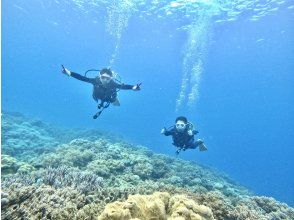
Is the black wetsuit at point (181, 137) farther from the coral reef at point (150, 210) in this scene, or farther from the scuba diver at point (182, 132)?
the coral reef at point (150, 210)

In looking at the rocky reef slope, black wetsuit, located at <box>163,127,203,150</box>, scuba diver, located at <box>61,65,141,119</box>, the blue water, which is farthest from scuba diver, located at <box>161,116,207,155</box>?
the blue water

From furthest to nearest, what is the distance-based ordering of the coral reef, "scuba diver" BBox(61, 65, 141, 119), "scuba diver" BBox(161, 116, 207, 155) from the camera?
"scuba diver" BBox(161, 116, 207, 155) → "scuba diver" BBox(61, 65, 141, 119) → the coral reef

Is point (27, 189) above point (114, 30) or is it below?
below

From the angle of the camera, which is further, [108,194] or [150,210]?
[108,194]

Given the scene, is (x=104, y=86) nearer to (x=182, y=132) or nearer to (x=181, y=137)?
(x=182, y=132)

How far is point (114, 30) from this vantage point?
64062mm

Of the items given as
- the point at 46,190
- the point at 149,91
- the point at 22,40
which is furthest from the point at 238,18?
the point at 149,91

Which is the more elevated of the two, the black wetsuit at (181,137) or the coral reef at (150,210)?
the black wetsuit at (181,137)

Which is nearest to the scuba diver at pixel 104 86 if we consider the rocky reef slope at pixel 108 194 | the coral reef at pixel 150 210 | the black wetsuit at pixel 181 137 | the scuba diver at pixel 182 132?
the rocky reef slope at pixel 108 194

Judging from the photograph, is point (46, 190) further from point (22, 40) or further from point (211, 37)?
A: point (22, 40)

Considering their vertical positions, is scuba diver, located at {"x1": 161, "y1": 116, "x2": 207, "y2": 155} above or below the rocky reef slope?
above

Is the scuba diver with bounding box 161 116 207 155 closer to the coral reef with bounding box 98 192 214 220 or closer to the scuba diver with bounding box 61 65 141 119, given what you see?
the scuba diver with bounding box 61 65 141 119

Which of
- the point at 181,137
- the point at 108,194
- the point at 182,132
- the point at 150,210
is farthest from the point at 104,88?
the point at 150,210

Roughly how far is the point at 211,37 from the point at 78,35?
125 feet
